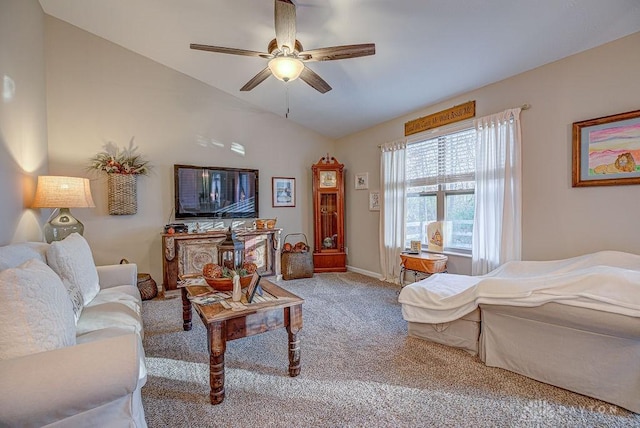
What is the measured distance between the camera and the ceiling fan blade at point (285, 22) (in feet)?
6.46

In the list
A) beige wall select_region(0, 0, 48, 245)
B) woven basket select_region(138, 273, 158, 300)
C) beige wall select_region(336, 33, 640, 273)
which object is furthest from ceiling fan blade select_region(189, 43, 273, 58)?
woven basket select_region(138, 273, 158, 300)

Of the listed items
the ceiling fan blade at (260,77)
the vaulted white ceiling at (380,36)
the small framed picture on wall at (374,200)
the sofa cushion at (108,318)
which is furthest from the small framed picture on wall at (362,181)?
the sofa cushion at (108,318)

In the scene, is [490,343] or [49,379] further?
[490,343]

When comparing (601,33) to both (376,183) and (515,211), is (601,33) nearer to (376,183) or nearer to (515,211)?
(515,211)

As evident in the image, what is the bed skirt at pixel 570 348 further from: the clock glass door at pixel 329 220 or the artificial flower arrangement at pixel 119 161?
the artificial flower arrangement at pixel 119 161

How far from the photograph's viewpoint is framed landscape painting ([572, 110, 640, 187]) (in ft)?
7.61

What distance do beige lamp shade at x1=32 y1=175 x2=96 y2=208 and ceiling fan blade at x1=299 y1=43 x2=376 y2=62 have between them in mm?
2730

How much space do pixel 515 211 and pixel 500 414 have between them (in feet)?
6.80

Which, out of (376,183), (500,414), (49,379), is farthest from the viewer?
(376,183)

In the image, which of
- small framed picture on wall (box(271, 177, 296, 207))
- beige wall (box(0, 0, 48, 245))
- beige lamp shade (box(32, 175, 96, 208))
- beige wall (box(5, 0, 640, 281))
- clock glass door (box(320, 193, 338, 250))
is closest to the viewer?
beige wall (box(0, 0, 48, 245))

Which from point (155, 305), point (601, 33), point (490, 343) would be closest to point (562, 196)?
point (601, 33)

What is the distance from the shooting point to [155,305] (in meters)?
3.61

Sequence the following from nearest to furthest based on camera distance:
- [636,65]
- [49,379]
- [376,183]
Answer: [49,379]
[636,65]
[376,183]

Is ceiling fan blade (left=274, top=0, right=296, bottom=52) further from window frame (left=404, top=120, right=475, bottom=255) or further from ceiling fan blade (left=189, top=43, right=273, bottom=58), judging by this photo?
window frame (left=404, top=120, right=475, bottom=255)
